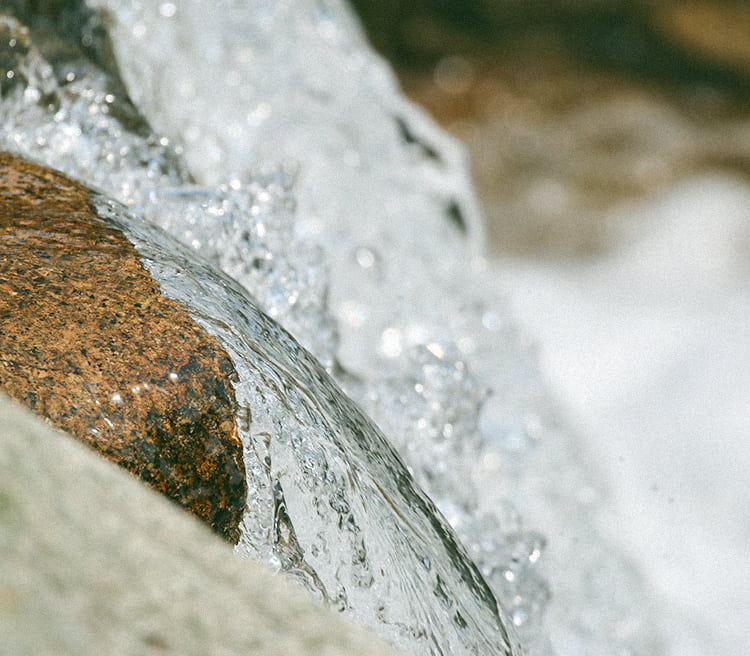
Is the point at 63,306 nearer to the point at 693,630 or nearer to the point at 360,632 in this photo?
the point at 360,632

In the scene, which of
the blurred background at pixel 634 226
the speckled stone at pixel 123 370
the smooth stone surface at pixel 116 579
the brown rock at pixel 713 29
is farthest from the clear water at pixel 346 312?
the brown rock at pixel 713 29

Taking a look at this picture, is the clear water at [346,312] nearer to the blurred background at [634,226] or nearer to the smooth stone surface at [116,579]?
the smooth stone surface at [116,579]

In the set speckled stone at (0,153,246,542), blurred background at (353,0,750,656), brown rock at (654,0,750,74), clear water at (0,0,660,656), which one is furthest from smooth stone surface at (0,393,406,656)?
brown rock at (654,0,750,74)

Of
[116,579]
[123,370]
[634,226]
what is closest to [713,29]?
[634,226]

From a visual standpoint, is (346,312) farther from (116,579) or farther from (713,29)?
(713,29)

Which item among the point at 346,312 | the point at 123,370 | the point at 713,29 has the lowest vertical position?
the point at 713,29

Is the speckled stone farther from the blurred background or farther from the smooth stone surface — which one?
the blurred background

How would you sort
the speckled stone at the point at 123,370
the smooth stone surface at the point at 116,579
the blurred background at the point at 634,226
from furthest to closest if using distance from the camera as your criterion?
the blurred background at the point at 634,226, the speckled stone at the point at 123,370, the smooth stone surface at the point at 116,579
